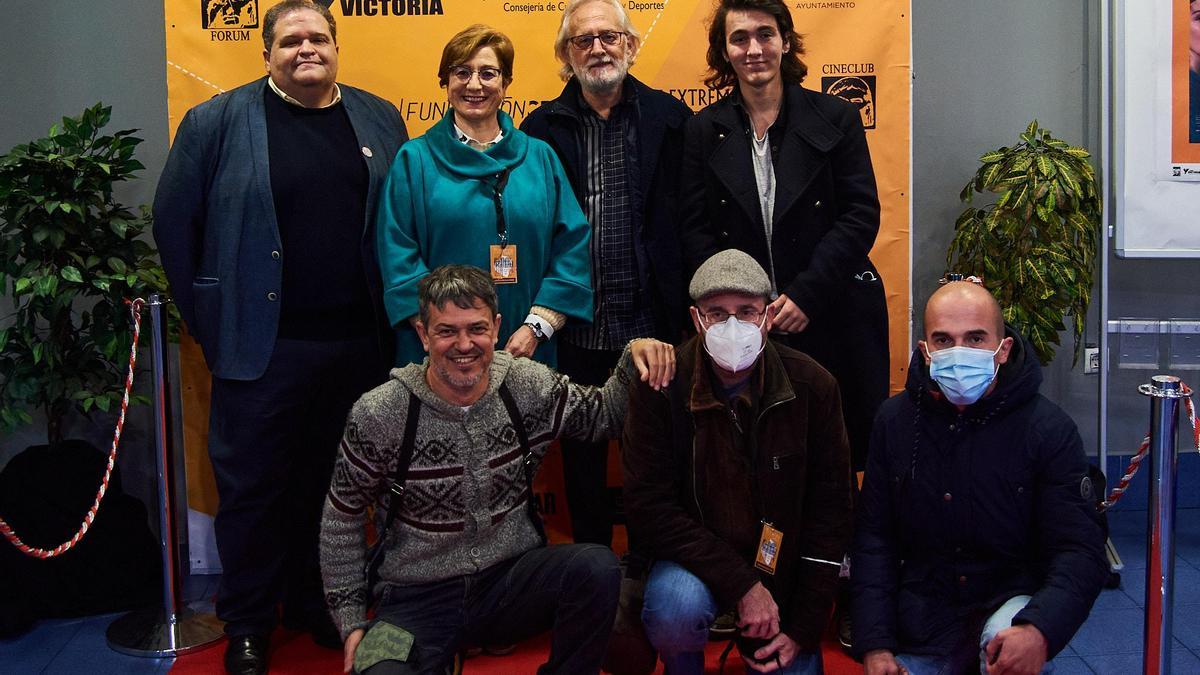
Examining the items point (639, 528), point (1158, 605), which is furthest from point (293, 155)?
point (1158, 605)

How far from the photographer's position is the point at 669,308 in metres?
3.21

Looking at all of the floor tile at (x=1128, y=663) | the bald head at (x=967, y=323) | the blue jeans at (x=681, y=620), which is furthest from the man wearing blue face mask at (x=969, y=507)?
the floor tile at (x=1128, y=663)

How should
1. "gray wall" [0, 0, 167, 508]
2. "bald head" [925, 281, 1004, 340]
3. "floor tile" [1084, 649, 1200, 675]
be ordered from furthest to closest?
"gray wall" [0, 0, 167, 508]
"floor tile" [1084, 649, 1200, 675]
"bald head" [925, 281, 1004, 340]

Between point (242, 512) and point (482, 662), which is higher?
point (242, 512)

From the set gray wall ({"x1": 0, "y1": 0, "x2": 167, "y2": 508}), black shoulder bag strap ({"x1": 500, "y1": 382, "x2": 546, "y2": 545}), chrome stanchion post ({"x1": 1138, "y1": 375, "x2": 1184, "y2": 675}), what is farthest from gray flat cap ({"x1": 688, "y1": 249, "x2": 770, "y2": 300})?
gray wall ({"x1": 0, "y1": 0, "x2": 167, "y2": 508})

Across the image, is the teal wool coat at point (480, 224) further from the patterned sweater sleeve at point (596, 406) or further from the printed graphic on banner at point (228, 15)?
the printed graphic on banner at point (228, 15)

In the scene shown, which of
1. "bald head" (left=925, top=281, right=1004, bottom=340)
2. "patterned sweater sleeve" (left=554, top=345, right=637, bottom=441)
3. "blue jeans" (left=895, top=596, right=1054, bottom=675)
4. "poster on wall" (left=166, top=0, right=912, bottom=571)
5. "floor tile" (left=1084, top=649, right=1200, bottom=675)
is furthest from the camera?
"poster on wall" (left=166, top=0, right=912, bottom=571)

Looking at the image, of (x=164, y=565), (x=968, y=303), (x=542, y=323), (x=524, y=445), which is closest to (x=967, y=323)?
(x=968, y=303)

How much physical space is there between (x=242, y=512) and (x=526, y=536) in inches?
39.0

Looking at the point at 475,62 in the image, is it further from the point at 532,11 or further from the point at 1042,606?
the point at 1042,606

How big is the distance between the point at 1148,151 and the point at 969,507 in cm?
211

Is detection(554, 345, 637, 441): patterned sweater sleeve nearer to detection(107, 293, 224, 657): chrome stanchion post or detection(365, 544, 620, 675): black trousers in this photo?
detection(365, 544, 620, 675): black trousers

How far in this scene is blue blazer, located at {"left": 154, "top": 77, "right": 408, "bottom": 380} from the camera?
Answer: 3037 millimetres

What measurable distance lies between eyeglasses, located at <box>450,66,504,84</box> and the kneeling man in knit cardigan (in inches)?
30.6
